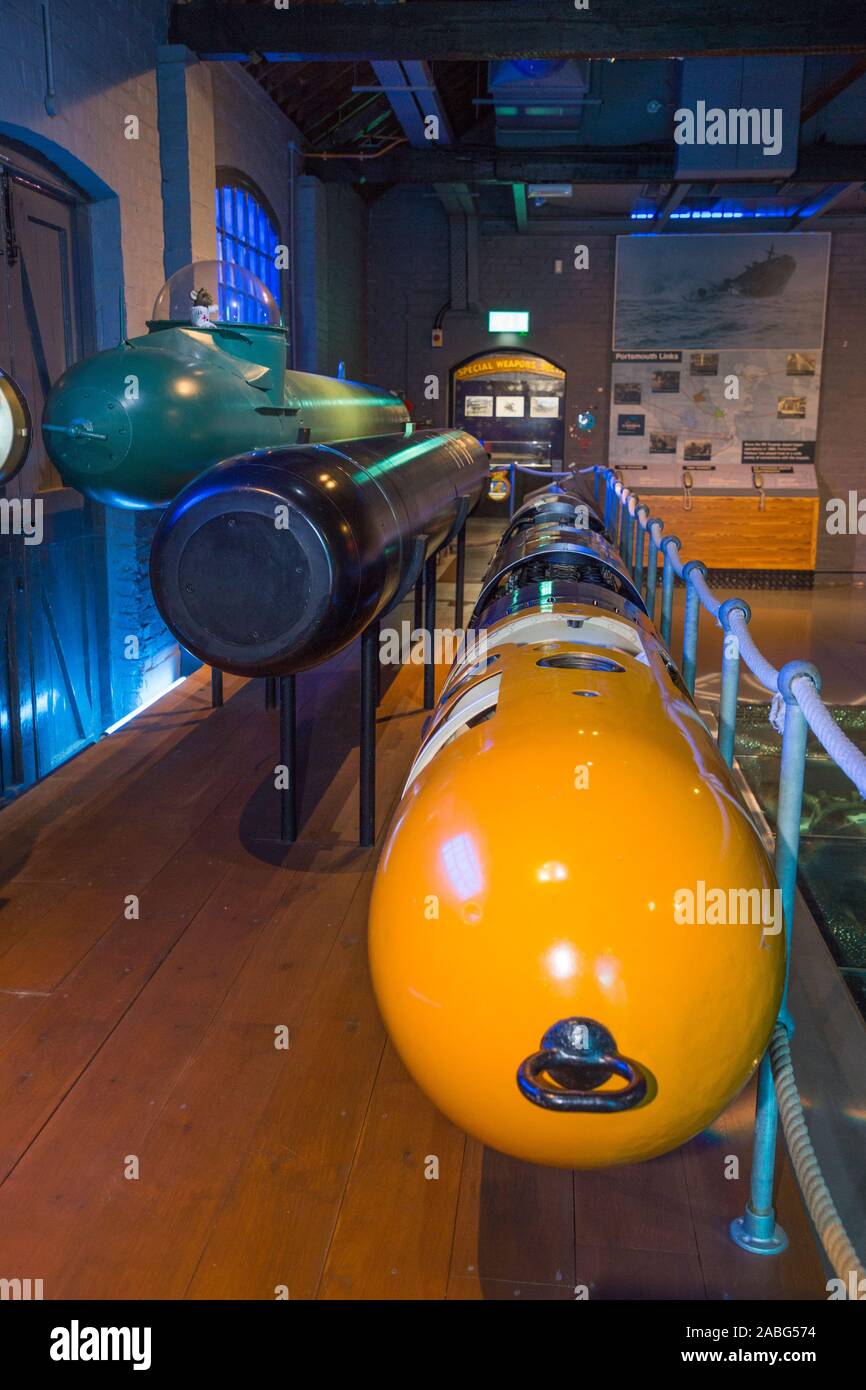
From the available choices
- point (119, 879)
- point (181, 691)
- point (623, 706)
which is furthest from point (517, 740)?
point (181, 691)

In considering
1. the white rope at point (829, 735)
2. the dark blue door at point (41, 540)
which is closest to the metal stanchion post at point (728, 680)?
the white rope at point (829, 735)

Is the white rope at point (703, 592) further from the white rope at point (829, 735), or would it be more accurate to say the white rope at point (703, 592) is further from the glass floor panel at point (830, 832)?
the glass floor panel at point (830, 832)

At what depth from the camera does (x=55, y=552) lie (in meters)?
5.47

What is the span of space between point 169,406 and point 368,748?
149 cm

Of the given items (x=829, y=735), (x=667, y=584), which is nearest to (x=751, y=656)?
(x=829, y=735)

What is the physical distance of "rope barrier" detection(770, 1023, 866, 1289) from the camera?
4.83ft

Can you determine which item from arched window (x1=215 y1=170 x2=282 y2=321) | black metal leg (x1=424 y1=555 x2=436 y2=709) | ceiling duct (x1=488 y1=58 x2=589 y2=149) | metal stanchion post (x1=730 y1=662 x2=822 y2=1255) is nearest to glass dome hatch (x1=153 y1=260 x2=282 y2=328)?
black metal leg (x1=424 y1=555 x2=436 y2=709)

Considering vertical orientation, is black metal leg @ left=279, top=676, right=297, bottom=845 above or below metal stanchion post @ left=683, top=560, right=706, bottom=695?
below

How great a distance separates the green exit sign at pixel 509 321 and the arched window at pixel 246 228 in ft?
12.2

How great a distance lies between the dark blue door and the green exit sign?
787cm

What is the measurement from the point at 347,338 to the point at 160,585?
9.55m

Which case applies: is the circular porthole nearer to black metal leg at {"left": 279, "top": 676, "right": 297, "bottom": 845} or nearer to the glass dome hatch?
black metal leg at {"left": 279, "top": 676, "right": 297, "bottom": 845}

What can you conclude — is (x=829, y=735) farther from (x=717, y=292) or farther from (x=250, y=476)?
(x=717, y=292)

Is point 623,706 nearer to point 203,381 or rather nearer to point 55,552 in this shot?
point 203,381
